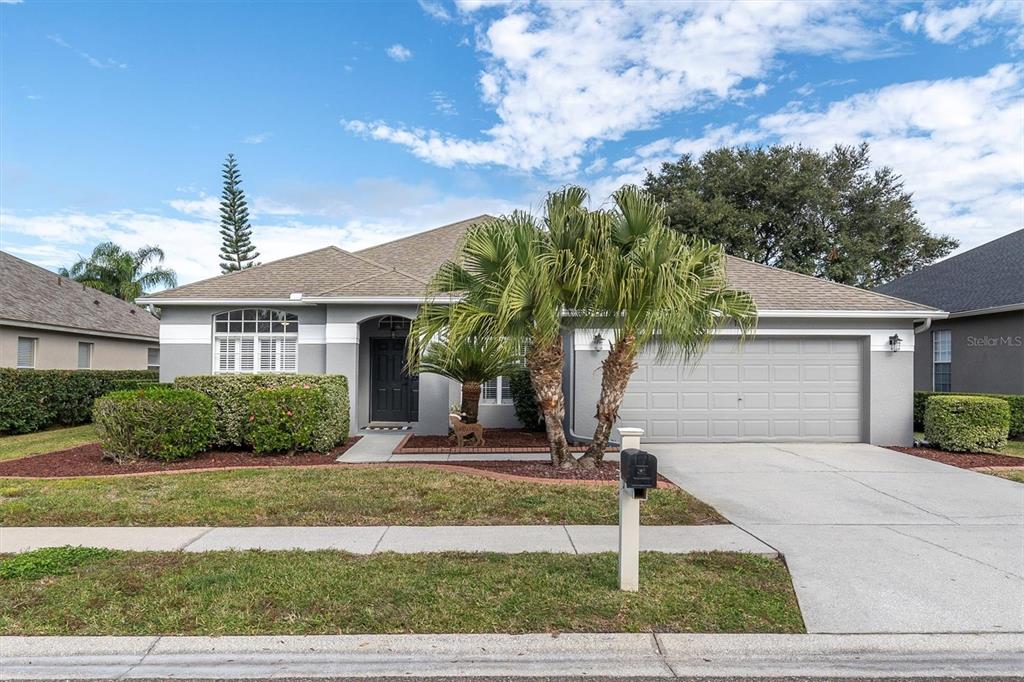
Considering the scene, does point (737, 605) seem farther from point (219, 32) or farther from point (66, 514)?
point (219, 32)

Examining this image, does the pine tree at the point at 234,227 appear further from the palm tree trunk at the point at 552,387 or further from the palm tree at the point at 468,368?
the palm tree trunk at the point at 552,387

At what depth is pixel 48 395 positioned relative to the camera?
14812mm

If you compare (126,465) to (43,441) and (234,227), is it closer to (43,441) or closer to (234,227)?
(43,441)

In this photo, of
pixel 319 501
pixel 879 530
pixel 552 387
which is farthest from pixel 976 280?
pixel 319 501

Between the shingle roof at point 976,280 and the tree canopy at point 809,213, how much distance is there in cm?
956

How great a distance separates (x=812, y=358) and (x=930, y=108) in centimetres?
965

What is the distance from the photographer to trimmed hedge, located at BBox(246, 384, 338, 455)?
973 cm

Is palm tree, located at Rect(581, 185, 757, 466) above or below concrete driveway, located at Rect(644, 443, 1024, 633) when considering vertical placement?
above

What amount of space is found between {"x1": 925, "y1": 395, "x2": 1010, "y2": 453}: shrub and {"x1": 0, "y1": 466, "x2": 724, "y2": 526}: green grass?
24.1ft

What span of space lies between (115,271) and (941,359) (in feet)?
130

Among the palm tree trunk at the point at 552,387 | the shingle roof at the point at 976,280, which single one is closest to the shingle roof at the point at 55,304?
the palm tree trunk at the point at 552,387

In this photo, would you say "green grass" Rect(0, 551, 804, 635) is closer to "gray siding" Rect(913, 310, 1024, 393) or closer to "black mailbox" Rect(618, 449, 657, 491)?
"black mailbox" Rect(618, 449, 657, 491)

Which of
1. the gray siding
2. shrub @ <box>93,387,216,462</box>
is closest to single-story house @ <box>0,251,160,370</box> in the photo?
shrub @ <box>93,387,216,462</box>

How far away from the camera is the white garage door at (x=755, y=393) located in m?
12.2
